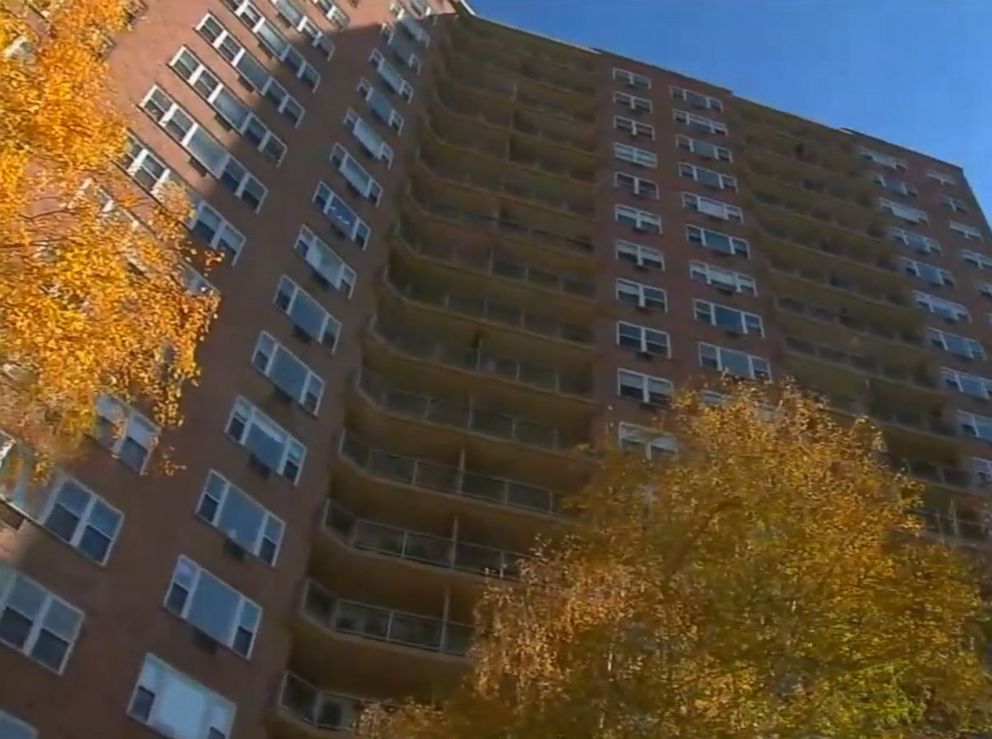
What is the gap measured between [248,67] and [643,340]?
52.3 ft

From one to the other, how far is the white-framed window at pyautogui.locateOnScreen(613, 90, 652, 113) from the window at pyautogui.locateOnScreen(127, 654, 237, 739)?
126 ft

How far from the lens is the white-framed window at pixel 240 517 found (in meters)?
26.6

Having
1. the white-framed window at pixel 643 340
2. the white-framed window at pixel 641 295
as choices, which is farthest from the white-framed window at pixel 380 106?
the white-framed window at pixel 643 340

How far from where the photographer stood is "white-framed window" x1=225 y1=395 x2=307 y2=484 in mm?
28578

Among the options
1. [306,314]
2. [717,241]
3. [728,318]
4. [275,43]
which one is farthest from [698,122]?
[306,314]

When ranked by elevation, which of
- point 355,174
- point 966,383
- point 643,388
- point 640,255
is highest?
point 640,255

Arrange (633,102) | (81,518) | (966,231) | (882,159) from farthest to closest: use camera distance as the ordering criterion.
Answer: (882,159)
(966,231)
(633,102)
(81,518)

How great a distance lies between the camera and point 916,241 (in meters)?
54.1

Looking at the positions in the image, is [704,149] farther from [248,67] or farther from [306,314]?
[306,314]

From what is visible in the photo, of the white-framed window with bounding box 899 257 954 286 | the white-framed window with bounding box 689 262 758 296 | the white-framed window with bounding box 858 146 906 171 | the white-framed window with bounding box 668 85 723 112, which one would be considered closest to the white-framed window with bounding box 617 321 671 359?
the white-framed window with bounding box 689 262 758 296

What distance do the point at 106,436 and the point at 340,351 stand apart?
31.4 ft

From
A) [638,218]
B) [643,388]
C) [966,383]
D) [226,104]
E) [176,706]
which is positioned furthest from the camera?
[638,218]

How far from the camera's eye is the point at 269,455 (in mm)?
29109

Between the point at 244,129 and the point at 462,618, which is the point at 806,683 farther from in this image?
the point at 244,129
